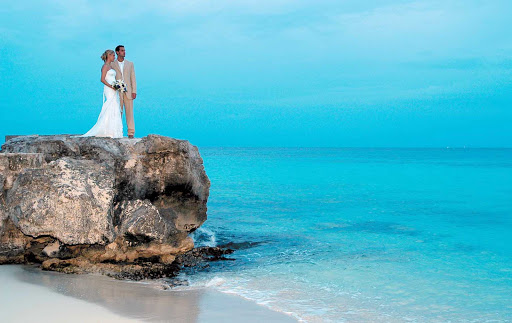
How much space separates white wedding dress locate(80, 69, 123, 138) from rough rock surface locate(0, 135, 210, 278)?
1193 mm

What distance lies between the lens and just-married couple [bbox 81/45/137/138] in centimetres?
1071

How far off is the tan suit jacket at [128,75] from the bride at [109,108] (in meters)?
0.15

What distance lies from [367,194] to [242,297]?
16411 millimetres

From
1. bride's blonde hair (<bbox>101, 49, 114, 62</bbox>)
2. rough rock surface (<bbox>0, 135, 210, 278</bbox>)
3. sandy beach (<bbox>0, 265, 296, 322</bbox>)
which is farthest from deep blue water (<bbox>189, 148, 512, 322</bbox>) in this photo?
bride's blonde hair (<bbox>101, 49, 114, 62</bbox>)

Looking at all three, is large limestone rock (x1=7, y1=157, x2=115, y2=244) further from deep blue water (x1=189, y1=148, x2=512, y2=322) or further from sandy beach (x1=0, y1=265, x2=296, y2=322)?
deep blue water (x1=189, y1=148, x2=512, y2=322)

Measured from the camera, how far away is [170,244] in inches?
343

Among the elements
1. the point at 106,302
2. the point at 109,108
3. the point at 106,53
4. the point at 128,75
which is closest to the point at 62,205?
the point at 106,302

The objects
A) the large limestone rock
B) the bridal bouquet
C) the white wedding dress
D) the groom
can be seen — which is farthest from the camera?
the groom

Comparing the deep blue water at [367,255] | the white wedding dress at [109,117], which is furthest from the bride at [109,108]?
the deep blue water at [367,255]

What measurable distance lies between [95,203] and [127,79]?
4.50 metres

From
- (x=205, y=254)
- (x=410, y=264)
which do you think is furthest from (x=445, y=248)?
(x=205, y=254)

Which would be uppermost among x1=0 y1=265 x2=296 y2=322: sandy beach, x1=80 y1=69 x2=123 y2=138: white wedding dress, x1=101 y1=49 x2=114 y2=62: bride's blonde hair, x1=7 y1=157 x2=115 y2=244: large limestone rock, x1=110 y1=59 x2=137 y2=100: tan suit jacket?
x1=101 y1=49 x2=114 y2=62: bride's blonde hair

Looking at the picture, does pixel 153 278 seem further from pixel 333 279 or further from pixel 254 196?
pixel 254 196

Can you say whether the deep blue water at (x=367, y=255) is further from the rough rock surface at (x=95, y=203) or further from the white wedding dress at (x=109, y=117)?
the white wedding dress at (x=109, y=117)
